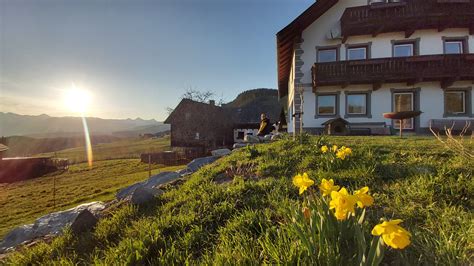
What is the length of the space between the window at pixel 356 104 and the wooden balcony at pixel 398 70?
1337 mm

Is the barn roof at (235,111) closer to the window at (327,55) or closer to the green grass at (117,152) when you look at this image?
the green grass at (117,152)

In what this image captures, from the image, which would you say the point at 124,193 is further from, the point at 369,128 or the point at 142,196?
the point at 369,128

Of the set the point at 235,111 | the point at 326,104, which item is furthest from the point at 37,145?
the point at 326,104

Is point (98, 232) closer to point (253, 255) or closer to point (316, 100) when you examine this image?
point (253, 255)

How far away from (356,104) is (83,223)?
53.1 feet

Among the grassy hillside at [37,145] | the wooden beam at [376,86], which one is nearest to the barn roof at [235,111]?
the wooden beam at [376,86]

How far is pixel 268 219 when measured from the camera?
9.82 ft

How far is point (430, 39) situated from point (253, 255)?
18939 millimetres

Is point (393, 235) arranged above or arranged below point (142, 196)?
above

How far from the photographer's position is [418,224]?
267 cm

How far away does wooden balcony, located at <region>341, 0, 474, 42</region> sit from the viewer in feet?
48.4

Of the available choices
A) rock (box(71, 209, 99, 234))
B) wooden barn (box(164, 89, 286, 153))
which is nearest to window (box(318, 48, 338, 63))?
rock (box(71, 209, 99, 234))

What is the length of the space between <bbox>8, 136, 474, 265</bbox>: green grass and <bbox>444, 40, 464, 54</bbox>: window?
14936mm

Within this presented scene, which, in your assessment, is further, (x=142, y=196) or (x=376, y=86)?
(x=376, y=86)
